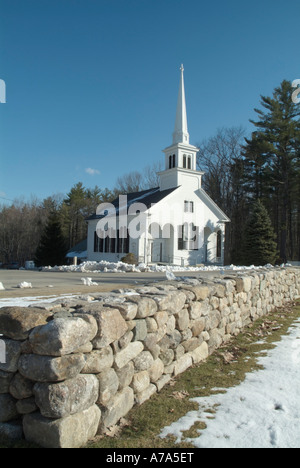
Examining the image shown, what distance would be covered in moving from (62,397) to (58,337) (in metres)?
0.43

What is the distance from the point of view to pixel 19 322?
2.79m

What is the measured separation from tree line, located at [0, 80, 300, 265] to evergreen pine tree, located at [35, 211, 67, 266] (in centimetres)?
10

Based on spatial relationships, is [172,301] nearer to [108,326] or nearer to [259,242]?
[108,326]

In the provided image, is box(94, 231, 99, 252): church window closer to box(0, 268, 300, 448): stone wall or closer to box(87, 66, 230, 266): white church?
box(87, 66, 230, 266): white church

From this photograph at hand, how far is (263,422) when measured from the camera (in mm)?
3297

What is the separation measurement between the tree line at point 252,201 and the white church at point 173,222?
121 inches

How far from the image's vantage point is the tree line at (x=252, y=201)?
88.7 feet

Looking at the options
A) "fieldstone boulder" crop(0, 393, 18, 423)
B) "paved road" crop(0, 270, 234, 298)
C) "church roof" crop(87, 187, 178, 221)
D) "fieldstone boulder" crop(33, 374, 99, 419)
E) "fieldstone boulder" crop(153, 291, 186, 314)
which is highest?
"church roof" crop(87, 187, 178, 221)

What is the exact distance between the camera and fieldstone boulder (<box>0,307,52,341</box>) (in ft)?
9.10

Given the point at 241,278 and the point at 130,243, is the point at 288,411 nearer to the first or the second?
the point at 241,278

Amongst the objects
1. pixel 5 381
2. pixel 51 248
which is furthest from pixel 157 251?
pixel 5 381

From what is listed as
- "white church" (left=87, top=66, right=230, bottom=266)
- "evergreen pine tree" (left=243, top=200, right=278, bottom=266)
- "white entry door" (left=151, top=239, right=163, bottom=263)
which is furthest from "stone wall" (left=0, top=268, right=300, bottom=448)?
"evergreen pine tree" (left=243, top=200, right=278, bottom=266)

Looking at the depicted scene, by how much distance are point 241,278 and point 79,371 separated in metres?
4.94

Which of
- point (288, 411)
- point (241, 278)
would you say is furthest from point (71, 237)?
point (288, 411)
